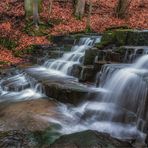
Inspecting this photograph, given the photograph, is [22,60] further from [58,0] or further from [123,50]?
[58,0]

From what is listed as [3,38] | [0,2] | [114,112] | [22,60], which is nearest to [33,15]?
[3,38]

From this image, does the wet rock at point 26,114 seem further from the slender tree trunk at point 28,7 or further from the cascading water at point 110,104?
the slender tree trunk at point 28,7

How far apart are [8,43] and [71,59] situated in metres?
4.09

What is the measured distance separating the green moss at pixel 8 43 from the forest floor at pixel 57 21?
0.11 meters

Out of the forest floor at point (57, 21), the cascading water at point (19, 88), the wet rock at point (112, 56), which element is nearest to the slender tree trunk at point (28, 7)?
the forest floor at point (57, 21)

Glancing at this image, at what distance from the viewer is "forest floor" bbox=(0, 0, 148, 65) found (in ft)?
51.4

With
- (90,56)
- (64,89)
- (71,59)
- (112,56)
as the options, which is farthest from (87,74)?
(71,59)

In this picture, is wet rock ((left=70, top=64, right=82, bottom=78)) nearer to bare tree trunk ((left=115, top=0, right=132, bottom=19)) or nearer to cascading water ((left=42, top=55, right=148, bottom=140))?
cascading water ((left=42, top=55, right=148, bottom=140))

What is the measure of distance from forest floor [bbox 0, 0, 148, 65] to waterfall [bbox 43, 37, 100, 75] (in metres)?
2.23

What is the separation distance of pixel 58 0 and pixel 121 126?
15688mm

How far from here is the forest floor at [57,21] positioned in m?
15.7

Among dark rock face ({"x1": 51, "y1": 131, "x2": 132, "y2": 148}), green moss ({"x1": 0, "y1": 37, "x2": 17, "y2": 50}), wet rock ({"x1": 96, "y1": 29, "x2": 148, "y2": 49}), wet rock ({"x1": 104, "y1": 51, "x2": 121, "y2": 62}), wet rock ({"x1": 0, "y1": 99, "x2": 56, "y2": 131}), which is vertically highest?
wet rock ({"x1": 96, "y1": 29, "x2": 148, "y2": 49})

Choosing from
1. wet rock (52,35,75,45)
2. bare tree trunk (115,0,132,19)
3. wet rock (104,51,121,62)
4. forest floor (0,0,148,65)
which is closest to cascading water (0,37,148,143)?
wet rock (104,51,121,62)

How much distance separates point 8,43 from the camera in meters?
15.3
